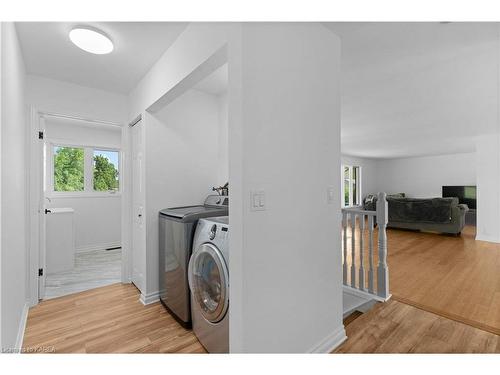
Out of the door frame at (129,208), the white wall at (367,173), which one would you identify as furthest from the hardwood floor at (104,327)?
the white wall at (367,173)

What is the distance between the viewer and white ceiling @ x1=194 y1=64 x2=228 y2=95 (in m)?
2.44

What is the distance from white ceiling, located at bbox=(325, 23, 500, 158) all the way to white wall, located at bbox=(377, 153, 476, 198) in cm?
439

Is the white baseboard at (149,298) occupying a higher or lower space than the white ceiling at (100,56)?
lower

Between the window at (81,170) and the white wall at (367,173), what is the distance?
7.41 m

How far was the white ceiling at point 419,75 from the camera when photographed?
1795 mm

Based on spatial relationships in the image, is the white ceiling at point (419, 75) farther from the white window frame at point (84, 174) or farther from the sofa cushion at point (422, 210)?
the white window frame at point (84, 174)

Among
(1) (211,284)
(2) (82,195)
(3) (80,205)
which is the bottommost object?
(1) (211,284)

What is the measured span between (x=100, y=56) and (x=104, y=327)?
2.32 metres

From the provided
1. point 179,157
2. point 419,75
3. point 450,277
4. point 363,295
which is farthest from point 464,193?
point 179,157

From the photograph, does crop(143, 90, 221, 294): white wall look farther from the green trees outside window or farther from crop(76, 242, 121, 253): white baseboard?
the green trees outside window

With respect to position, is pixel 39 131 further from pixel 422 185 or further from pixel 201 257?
pixel 422 185

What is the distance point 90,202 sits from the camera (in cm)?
441

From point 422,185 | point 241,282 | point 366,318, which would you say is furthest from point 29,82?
point 422,185

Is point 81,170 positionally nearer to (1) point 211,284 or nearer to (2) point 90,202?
(2) point 90,202
